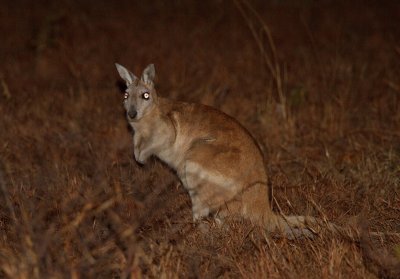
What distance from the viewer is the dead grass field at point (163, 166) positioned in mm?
3611

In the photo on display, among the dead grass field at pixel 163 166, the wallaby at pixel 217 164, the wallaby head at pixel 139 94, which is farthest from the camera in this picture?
the wallaby head at pixel 139 94

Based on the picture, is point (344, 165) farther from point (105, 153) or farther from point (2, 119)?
point (2, 119)

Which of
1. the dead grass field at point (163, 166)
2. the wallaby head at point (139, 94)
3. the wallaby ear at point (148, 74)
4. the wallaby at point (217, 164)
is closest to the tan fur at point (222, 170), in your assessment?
the wallaby at point (217, 164)

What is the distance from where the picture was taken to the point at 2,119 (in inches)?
Answer: 258

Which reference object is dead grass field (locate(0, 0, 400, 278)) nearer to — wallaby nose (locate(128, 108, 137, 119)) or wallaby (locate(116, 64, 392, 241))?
wallaby (locate(116, 64, 392, 241))

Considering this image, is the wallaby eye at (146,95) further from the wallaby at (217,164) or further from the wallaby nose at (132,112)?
the wallaby nose at (132,112)

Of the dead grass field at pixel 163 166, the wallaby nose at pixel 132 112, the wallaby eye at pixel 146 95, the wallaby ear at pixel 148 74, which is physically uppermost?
the wallaby ear at pixel 148 74

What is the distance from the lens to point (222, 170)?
4.46 m

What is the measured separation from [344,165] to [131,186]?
1.96m

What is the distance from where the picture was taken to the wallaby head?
5176mm

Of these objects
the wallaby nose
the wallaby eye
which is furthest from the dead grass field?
the wallaby eye

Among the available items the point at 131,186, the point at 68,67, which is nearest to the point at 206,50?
the point at 68,67

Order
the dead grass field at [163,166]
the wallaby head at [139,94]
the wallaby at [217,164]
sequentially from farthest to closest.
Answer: the wallaby head at [139,94] < the wallaby at [217,164] < the dead grass field at [163,166]

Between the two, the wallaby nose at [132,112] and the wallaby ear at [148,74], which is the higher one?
the wallaby ear at [148,74]
